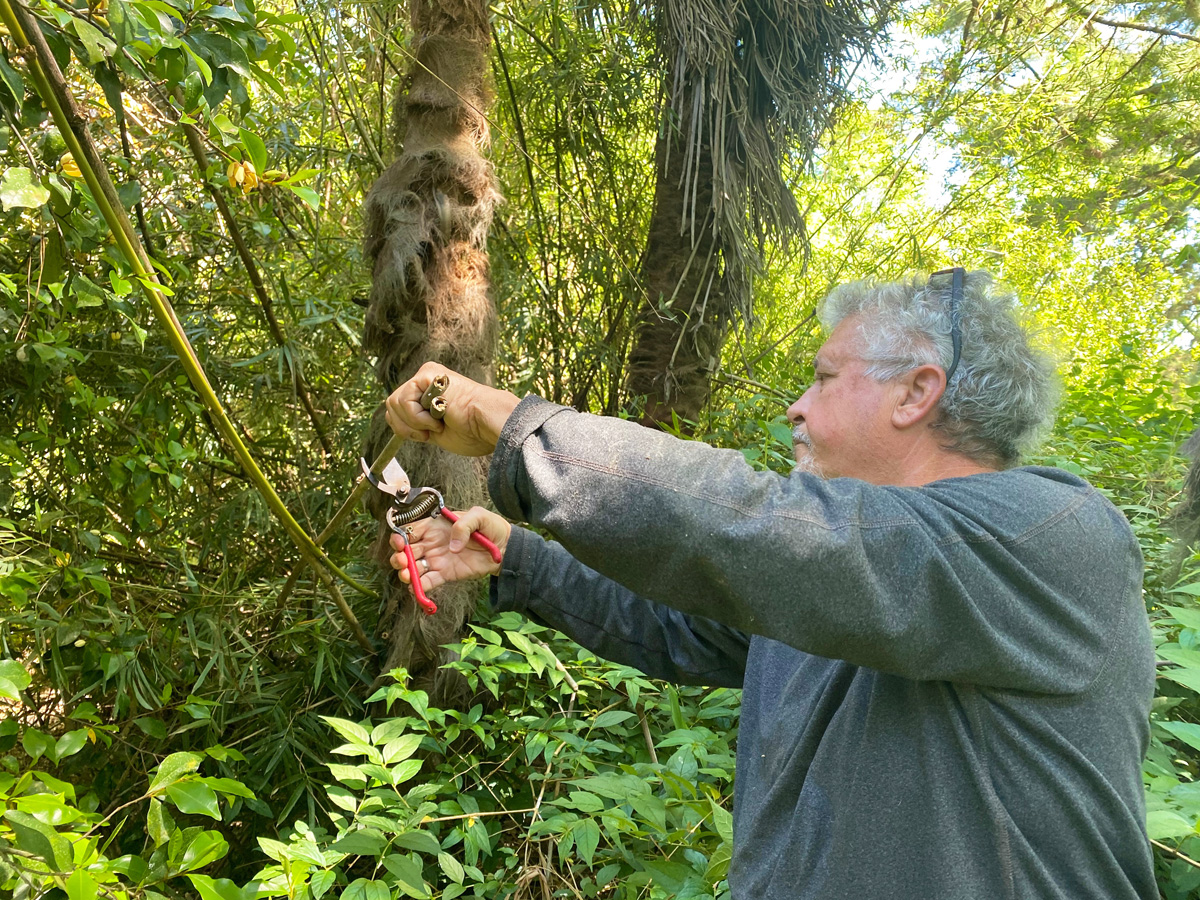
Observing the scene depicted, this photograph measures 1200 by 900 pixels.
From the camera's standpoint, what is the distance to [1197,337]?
8148mm

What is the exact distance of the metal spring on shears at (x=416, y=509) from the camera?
1444mm

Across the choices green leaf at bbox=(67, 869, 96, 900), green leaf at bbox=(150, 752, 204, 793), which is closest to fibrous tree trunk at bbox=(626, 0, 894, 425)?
green leaf at bbox=(150, 752, 204, 793)

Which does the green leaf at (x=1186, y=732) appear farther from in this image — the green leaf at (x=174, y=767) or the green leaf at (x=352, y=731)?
the green leaf at (x=174, y=767)

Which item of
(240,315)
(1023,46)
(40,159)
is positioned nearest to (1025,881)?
(40,159)

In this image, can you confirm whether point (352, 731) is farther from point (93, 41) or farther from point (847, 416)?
point (93, 41)

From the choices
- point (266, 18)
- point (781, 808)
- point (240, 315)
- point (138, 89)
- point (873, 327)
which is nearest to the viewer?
point (781, 808)

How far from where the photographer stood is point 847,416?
1318mm

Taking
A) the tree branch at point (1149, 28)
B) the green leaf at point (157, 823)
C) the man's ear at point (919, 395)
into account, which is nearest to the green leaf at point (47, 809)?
the green leaf at point (157, 823)

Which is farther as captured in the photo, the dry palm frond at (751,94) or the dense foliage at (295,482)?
the dry palm frond at (751,94)

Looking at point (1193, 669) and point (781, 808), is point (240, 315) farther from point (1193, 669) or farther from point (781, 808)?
point (1193, 669)

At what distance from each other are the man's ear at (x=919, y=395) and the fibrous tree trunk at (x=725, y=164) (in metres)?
2.08

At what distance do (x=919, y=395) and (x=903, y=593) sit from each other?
1.49 feet

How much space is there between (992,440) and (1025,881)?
23.0 inches

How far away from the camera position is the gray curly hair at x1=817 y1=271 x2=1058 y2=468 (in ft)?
4.13
